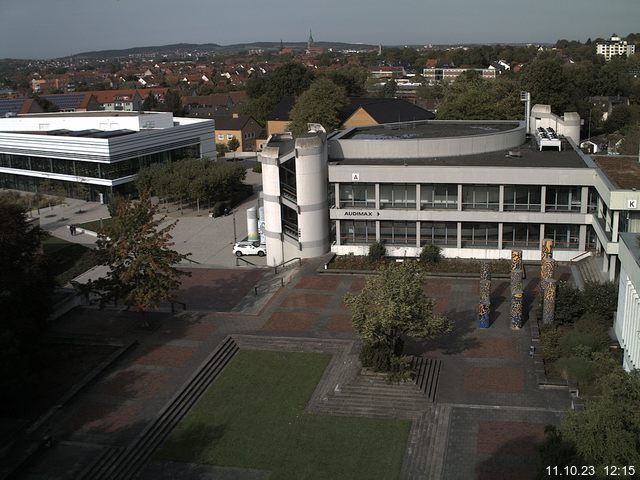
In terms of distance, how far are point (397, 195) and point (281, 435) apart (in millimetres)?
21312

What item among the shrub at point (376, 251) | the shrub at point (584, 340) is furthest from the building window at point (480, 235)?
the shrub at point (584, 340)

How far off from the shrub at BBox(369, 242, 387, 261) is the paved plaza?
301 cm

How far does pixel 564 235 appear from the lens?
3984 centimetres

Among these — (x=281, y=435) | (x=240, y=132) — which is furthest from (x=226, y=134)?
(x=281, y=435)

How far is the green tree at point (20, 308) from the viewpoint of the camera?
23.3m

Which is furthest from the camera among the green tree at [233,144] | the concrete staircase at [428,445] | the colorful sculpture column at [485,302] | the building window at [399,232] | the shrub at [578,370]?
the green tree at [233,144]

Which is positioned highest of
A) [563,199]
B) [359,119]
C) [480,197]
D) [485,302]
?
[359,119]

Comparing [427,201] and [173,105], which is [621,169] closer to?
[427,201]

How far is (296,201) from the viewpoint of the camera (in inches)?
1604

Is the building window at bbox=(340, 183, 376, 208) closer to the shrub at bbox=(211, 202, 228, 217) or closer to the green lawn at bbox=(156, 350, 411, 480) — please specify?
the green lawn at bbox=(156, 350, 411, 480)

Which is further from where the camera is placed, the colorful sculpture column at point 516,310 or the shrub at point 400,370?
the colorful sculpture column at point 516,310

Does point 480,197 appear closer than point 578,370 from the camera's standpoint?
No

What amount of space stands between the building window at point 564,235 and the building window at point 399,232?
25.1ft

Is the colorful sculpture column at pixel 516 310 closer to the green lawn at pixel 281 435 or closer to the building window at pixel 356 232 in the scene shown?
the green lawn at pixel 281 435
